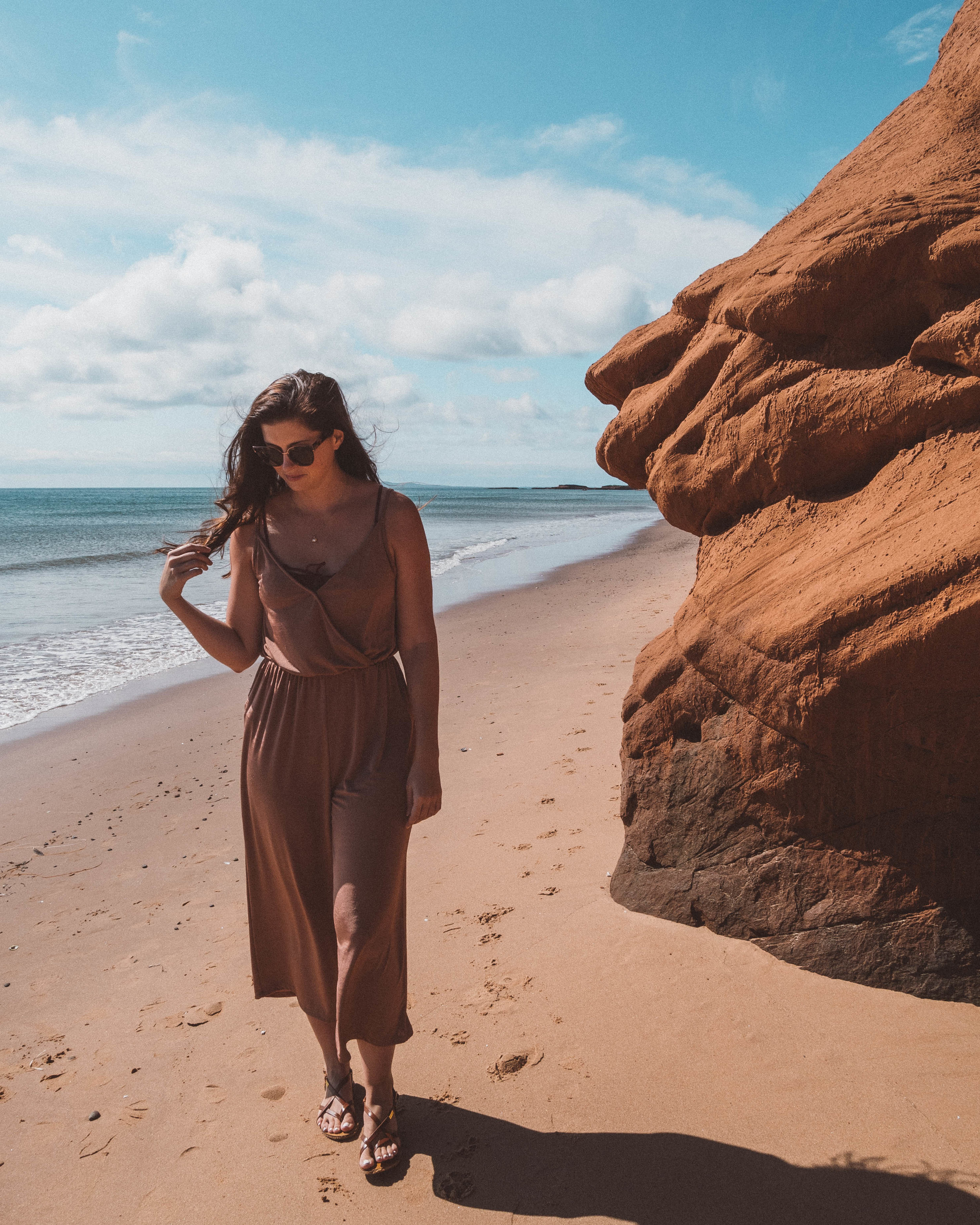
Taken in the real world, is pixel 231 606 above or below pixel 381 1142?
above

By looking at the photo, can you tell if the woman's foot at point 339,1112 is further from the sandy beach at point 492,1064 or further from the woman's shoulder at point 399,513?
the woman's shoulder at point 399,513

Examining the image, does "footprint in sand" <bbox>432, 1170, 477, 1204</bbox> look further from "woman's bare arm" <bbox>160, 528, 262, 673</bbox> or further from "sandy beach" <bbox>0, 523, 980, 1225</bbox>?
"woman's bare arm" <bbox>160, 528, 262, 673</bbox>

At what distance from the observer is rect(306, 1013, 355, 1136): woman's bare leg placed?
8.67 feet

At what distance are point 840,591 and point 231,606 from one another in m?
1.99

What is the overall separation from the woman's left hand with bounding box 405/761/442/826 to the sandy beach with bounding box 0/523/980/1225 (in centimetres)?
103

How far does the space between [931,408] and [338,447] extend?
1.99 m

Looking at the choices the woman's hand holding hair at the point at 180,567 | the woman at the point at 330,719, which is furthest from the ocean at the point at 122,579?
the woman's hand holding hair at the point at 180,567

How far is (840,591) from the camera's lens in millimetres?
2834

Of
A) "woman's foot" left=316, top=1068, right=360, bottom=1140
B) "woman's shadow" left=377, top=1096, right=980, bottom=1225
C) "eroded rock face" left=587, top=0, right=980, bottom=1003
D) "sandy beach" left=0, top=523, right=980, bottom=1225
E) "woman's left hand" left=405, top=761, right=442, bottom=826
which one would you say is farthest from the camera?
"eroded rock face" left=587, top=0, right=980, bottom=1003

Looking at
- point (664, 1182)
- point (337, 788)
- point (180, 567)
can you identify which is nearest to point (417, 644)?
point (337, 788)

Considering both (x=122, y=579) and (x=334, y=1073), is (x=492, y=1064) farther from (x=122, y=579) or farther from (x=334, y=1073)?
(x=122, y=579)

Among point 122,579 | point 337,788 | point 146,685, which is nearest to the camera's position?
point 337,788

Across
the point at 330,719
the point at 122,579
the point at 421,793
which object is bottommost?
the point at 122,579

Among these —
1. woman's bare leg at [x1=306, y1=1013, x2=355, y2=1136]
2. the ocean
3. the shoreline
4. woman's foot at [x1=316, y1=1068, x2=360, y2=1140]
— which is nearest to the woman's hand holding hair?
the ocean
